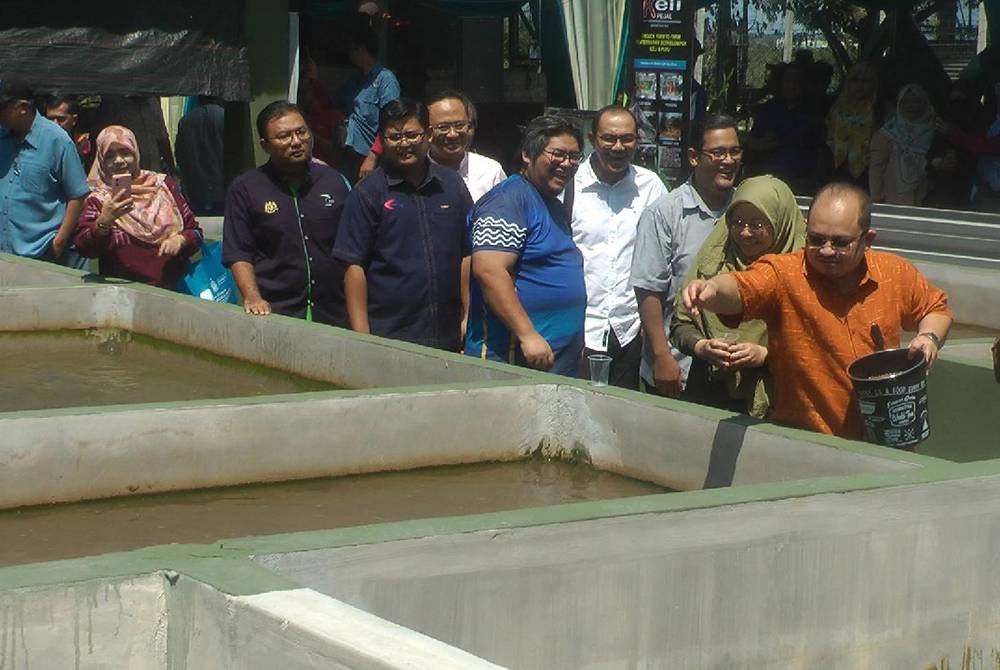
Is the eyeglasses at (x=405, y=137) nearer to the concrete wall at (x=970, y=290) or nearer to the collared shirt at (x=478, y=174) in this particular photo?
the collared shirt at (x=478, y=174)

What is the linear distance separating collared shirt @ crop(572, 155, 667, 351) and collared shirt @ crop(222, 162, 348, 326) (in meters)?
1.08

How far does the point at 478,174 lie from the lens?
7.61 metres

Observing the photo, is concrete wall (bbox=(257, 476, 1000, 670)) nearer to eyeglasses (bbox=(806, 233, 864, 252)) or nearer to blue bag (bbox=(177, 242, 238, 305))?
eyeglasses (bbox=(806, 233, 864, 252))

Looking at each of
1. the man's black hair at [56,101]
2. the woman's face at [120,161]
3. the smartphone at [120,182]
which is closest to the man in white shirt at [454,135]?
the smartphone at [120,182]

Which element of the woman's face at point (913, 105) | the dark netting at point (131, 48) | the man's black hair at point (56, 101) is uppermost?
the dark netting at point (131, 48)

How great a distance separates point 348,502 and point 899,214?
838cm

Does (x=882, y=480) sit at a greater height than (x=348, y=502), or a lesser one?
greater

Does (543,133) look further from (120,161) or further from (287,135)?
(120,161)

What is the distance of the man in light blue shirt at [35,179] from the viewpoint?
8.95 meters

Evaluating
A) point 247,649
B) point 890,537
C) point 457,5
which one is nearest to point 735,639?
point 890,537

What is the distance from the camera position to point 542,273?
6555 millimetres

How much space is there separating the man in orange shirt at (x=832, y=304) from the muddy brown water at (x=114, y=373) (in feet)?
8.37

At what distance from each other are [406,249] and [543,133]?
2.76ft

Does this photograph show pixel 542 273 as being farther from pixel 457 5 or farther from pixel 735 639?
pixel 457 5
